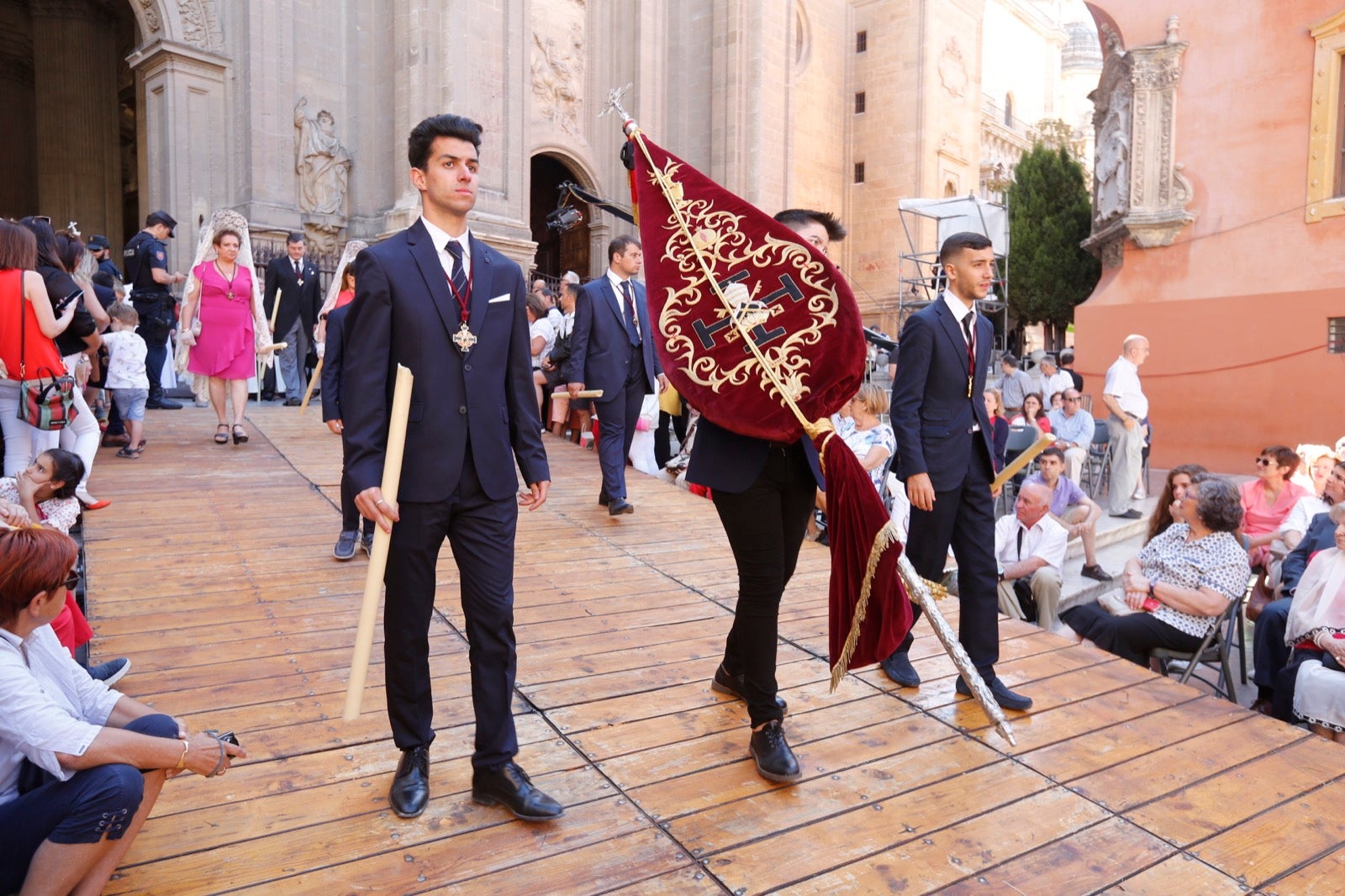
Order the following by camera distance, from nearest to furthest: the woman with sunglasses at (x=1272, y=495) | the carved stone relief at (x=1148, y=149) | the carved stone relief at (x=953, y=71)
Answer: the woman with sunglasses at (x=1272, y=495), the carved stone relief at (x=1148, y=149), the carved stone relief at (x=953, y=71)

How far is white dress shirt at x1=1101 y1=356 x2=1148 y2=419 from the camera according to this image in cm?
967

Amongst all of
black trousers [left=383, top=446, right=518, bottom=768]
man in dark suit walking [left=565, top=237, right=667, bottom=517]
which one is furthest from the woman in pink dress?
black trousers [left=383, top=446, right=518, bottom=768]

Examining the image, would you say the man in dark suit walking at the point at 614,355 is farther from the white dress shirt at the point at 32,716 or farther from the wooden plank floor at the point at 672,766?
the white dress shirt at the point at 32,716

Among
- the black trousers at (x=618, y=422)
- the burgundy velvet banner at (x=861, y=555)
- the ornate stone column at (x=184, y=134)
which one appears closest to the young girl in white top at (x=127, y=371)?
the black trousers at (x=618, y=422)

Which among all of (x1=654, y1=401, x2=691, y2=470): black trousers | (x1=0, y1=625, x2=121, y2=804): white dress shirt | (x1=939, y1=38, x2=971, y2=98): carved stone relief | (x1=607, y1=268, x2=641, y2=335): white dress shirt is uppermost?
(x1=939, y1=38, x2=971, y2=98): carved stone relief

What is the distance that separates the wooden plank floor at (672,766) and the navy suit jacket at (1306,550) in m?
1.92

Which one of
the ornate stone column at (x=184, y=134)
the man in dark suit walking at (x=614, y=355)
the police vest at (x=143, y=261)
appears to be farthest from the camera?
the ornate stone column at (x=184, y=134)

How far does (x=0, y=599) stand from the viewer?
236 cm

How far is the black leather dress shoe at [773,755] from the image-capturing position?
10.2 ft

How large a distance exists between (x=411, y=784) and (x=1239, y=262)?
43.4 ft

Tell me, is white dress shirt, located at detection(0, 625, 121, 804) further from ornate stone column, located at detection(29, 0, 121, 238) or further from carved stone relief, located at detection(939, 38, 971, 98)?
carved stone relief, located at detection(939, 38, 971, 98)

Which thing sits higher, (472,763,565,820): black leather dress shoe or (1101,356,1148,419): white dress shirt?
(1101,356,1148,419): white dress shirt

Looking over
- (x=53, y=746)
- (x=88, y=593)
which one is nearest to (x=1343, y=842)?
(x=53, y=746)

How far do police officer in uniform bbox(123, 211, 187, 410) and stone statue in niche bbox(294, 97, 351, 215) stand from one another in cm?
550
